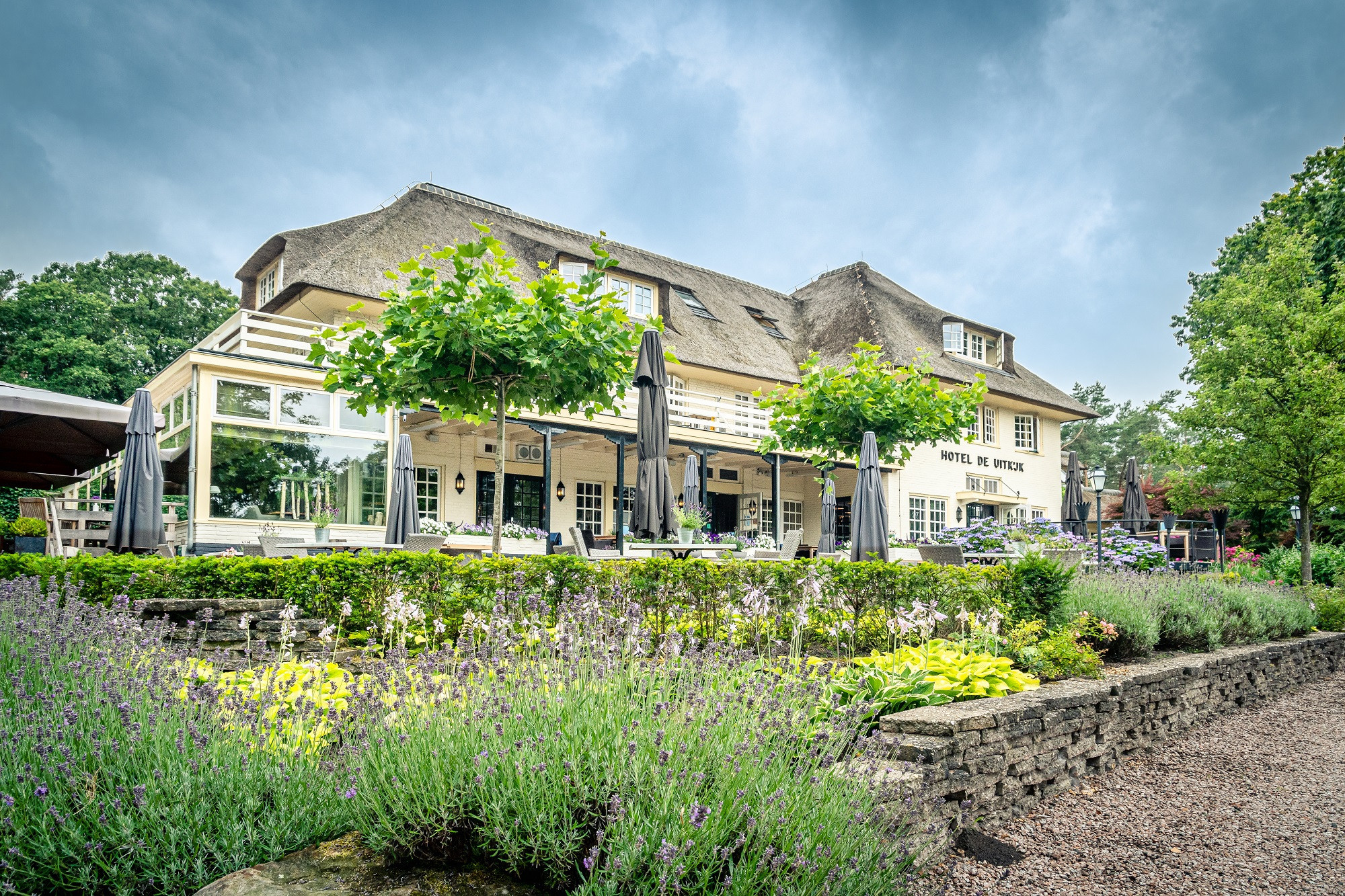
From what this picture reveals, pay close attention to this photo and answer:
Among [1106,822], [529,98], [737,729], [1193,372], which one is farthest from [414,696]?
[1193,372]

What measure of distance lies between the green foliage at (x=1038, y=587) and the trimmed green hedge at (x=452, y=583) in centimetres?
107

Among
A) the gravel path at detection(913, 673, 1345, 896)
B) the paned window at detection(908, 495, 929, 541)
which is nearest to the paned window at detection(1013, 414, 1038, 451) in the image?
the paned window at detection(908, 495, 929, 541)

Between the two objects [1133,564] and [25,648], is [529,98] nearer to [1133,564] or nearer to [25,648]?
[25,648]

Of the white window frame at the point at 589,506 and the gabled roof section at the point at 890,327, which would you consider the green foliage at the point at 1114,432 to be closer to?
the gabled roof section at the point at 890,327

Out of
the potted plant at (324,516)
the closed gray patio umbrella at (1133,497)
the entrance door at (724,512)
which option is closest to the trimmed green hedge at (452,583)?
the potted plant at (324,516)

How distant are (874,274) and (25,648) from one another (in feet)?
88.2

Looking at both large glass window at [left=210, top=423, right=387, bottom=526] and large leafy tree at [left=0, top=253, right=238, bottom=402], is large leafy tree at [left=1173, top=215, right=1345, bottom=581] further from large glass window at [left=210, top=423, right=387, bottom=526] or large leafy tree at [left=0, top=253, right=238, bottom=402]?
large leafy tree at [left=0, top=253, right=238, bottom=402]

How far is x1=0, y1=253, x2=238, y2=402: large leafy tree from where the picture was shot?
27.2 m

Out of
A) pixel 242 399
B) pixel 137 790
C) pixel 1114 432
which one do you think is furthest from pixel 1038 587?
pixel 1114 432

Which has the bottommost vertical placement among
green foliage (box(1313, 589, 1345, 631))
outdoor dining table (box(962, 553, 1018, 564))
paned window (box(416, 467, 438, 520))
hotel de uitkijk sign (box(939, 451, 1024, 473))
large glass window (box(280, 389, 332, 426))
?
green foliage (box(1313, 589, 1345, 631))

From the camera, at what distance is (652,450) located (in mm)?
9125

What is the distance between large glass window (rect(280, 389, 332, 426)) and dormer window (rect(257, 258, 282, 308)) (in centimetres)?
477

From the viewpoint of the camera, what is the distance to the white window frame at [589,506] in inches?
750

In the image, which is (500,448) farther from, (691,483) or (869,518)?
(691,483)
